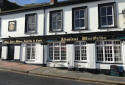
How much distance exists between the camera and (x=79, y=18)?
49.0ft

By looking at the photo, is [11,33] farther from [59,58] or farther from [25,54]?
[59,58]

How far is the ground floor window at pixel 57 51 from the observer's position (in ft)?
50.2

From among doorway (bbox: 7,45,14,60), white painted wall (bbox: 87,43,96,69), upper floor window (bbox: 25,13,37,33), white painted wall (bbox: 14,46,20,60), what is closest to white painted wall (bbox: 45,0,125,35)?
white painted wall (bbox: 87,43,96,69)

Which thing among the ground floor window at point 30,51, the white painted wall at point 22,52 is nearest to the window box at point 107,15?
the ground floor window at point 30,51

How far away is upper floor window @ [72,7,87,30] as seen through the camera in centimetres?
1463

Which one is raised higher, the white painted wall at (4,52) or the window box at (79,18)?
the window box at (79,18)

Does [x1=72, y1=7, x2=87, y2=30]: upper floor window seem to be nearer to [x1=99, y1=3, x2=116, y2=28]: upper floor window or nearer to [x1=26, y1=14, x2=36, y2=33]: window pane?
[x1=99, y1=3, x2=116, y2=28]: upper floor window

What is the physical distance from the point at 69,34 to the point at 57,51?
8.63ft

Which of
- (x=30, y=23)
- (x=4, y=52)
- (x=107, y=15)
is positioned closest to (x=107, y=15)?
(x=107, y=15)

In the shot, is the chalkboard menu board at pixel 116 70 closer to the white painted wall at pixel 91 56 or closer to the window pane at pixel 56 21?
the white painted wall at pixel 91 56

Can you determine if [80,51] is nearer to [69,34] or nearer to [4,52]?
[69,34]

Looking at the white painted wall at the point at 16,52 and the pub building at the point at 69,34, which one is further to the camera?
the white painted wall at the point at 16,52

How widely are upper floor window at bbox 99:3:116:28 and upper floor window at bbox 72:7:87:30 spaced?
176 cm

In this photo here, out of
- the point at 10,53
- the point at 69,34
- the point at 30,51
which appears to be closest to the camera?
the point at 69,34
